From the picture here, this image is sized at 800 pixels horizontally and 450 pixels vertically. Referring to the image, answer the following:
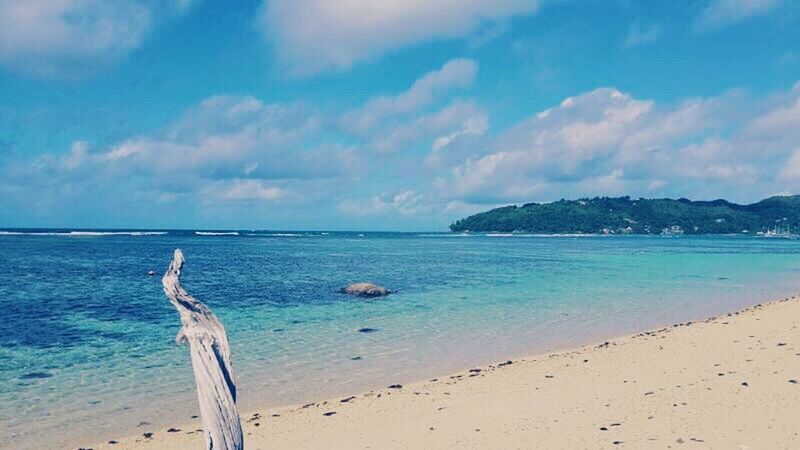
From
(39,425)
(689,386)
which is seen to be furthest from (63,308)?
(689,386)

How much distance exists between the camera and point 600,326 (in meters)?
23.5

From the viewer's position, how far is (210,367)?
229 inches

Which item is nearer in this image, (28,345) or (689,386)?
(689,386)

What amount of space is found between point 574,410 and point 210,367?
26.5 ft

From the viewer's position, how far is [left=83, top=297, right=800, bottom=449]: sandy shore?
9.73 metres

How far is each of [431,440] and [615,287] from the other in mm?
31909

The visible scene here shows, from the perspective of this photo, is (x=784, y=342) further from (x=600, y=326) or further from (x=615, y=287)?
(x=615, y=287)

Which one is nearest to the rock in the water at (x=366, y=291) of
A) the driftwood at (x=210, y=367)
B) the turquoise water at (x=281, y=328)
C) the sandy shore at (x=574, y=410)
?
the turquoise water at (x=281, y=328)

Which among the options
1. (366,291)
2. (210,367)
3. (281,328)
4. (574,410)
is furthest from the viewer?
(366,291)

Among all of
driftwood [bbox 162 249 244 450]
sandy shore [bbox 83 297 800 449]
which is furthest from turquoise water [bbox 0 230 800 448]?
driftwood [bbox 162 249 244 450]

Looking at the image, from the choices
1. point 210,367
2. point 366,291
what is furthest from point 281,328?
point 210,367

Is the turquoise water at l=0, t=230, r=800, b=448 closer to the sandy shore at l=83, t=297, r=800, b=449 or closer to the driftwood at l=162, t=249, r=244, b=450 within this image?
the sandy shore at l=83, t=297, r=800, b=449

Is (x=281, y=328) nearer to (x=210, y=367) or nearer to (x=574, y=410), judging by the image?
(x=574, y=410)

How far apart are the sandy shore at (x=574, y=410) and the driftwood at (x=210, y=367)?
468cm
